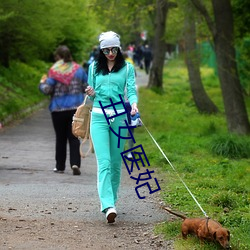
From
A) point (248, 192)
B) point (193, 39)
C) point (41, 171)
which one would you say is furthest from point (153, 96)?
point (248, 192)

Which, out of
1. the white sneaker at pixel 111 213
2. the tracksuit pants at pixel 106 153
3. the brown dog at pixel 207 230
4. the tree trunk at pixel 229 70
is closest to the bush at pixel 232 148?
the tree trunk at pixel 229 70

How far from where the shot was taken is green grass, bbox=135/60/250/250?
722cm

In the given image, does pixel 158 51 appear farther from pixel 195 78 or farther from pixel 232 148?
pixel 232 148

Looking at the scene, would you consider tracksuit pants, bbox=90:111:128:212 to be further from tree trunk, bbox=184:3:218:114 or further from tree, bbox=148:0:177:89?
tree, bbox=148:0:177:89

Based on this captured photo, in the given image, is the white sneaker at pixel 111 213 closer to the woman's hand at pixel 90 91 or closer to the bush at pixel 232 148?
the woman's hand at pixel 90 91

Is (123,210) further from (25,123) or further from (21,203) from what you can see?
Result: (25,123)

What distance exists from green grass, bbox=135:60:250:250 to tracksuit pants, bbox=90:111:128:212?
2.00 feet

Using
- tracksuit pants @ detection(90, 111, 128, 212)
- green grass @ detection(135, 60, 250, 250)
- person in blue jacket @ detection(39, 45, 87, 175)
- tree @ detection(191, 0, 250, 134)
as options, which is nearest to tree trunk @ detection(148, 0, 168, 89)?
green grass @ detection(135, 60, 250, 250)

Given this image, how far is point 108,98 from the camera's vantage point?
7562mm

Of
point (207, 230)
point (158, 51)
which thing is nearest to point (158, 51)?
point (158, 51)

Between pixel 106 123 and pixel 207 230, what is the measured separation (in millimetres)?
1829

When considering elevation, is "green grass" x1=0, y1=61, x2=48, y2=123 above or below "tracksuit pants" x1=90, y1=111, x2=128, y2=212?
below

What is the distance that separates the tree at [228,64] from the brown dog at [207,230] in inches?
396

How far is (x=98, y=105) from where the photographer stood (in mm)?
7594
